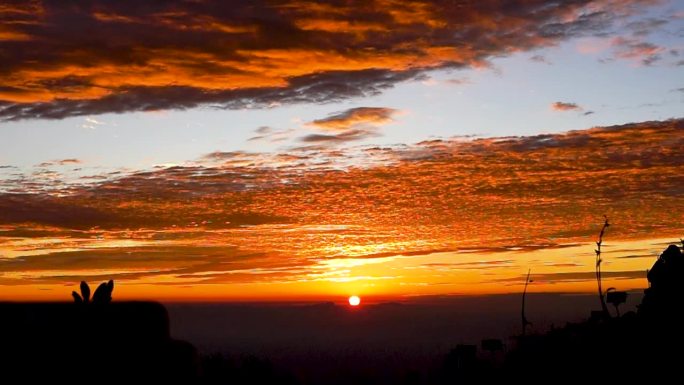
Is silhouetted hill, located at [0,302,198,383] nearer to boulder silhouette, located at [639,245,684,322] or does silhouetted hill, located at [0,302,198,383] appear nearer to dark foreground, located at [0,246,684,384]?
dark foreground, located at [0,246,684,384]

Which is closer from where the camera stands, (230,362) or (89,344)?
(89,344)

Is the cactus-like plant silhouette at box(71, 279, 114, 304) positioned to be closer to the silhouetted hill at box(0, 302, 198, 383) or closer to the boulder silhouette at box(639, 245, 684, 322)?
the silhouetted hill at box(0, 302, 198, 383)

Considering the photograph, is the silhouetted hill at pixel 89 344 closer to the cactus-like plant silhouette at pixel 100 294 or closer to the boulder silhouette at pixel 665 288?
the cactus-like plant silhouette at pixel 100 294

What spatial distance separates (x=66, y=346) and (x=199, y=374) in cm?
385

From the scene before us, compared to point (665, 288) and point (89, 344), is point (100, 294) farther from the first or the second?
point (665, 288)

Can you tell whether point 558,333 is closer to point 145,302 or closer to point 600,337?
point 600,337

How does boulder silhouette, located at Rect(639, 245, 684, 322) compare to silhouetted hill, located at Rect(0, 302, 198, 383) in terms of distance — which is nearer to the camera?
silhouetted hill, located at Rect(0, 302, 198, 383)

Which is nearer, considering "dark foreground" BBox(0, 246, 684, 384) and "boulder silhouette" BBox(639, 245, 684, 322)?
"dark foreground" BBox(0, 246, 684, 384)

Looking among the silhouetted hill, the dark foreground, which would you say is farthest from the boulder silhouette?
the silhouetted hill

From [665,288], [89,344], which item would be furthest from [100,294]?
[665,288]

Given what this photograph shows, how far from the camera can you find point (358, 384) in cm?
11988

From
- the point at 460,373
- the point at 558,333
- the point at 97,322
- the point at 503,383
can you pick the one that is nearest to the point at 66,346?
the point at 97,322

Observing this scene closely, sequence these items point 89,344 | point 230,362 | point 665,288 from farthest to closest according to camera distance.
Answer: point 230,362 → point 665,288 → point 89,344

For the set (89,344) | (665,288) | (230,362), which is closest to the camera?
(89,344)
